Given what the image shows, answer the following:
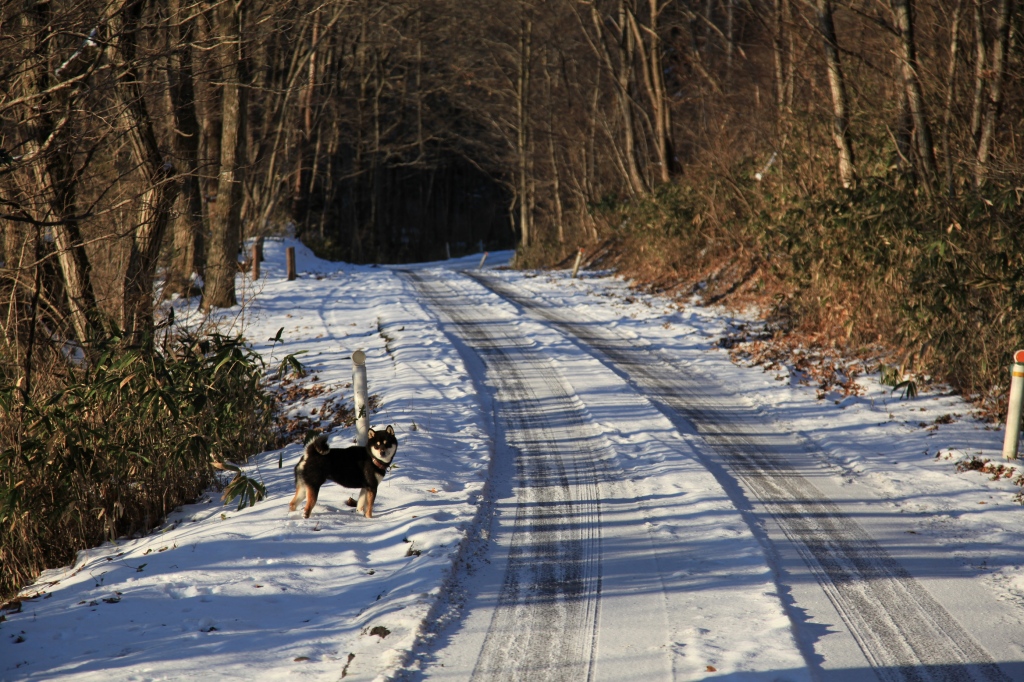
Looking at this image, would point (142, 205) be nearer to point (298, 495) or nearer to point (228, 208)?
point (298, 495)

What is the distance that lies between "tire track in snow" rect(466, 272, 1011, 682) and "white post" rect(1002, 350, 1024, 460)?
204 centimetres

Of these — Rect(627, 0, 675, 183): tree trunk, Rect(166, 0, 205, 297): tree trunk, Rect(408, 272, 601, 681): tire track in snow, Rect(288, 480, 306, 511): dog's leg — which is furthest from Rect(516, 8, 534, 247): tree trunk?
Rect(288, 480, 306, 511): dog's leg

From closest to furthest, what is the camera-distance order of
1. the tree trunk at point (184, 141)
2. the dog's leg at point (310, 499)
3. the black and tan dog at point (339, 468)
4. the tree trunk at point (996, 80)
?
the black and tan dog at point (339, 468), the dog's leg at point (310, 499), the tree trunk at point (184, 141), the tree trunk at point (996, 80)

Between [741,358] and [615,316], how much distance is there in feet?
16.9

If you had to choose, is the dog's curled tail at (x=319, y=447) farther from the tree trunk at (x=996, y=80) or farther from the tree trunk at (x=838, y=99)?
the tree trunk at (x=838, y=99)

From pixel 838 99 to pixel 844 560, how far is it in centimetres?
1013

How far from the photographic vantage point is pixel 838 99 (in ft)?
43.6

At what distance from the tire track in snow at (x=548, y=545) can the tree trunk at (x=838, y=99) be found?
6658 mm

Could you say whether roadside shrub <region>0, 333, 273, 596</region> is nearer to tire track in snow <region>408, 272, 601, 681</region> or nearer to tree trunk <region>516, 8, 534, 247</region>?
tire track in snow <region>408, 272, 601, 681</region>

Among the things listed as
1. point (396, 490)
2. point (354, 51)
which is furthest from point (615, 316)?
point (354, 51)

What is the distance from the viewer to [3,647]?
4676 mm

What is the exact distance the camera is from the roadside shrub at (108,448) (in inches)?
258

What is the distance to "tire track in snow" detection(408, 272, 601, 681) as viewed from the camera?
4.48m

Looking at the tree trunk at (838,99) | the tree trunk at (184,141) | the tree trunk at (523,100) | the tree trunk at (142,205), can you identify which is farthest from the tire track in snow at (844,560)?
the tree trunk at (523,100)
